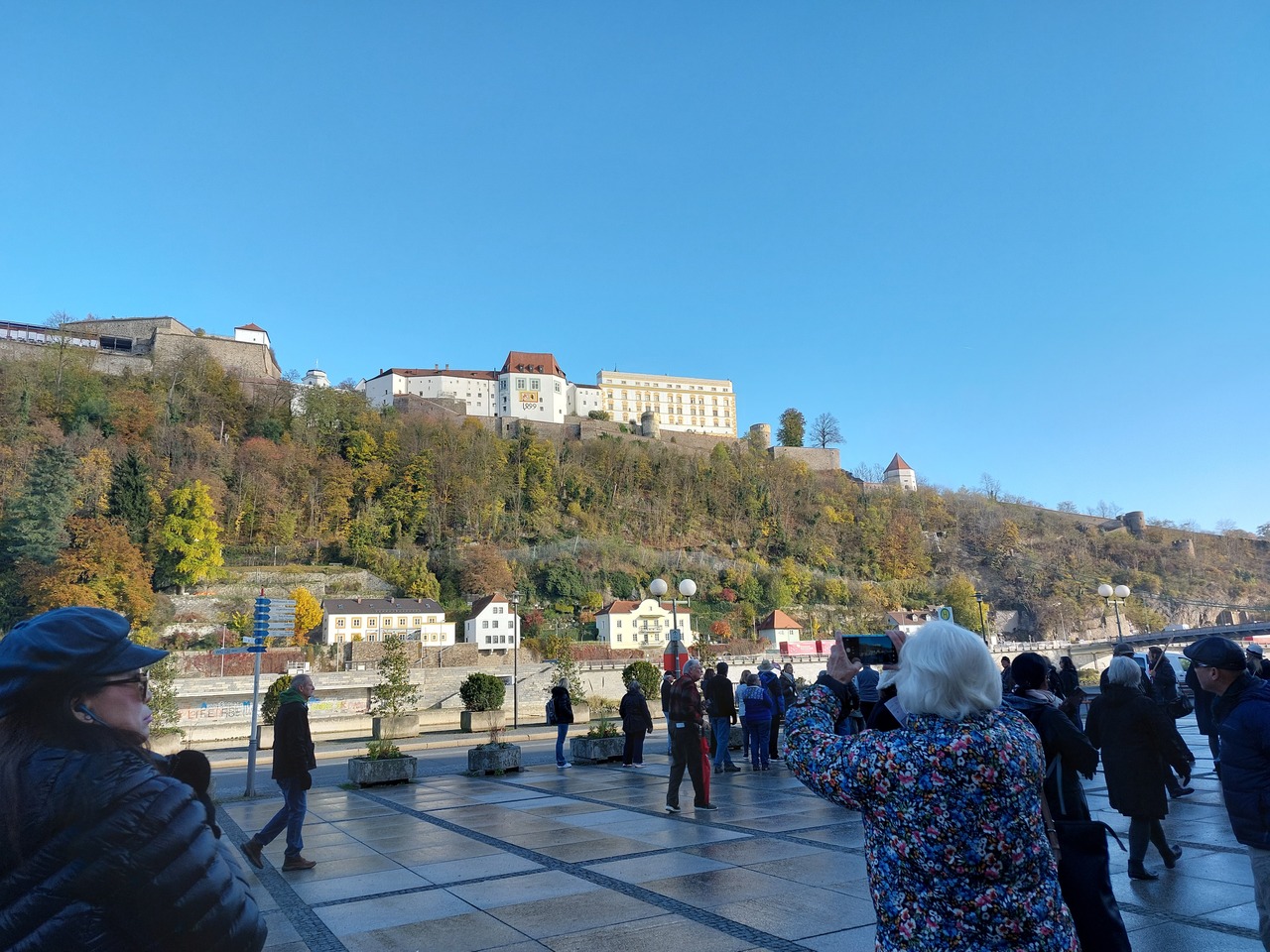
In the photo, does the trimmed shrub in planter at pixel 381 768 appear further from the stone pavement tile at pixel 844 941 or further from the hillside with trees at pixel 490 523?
the hillside with trees at pixel 490 523

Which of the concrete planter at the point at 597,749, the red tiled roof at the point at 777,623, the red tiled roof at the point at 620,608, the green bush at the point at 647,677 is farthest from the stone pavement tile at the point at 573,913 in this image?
the red tiled roof at the point at 777,623

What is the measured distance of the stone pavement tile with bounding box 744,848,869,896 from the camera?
19.6 feet

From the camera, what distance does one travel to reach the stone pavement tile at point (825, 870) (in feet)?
19.6

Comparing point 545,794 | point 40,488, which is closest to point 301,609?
point 40,488

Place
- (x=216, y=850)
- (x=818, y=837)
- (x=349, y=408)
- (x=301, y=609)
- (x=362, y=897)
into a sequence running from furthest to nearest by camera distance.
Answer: (x=349, y=408), (x=301, y=609), (x=818, y=837), (x=362, y=897), (x=216, y=850)

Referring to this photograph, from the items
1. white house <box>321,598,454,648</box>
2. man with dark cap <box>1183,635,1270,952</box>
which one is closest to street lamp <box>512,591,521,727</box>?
white house <box>321,598,454,648</box>

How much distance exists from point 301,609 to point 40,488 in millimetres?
16686

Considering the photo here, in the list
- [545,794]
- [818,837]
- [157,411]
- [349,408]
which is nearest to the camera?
[818,837]

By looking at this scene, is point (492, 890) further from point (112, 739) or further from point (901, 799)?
point (112, 739)

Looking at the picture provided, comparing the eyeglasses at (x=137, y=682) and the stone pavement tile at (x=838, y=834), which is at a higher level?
the eyeglasses at (x=137, y=682)

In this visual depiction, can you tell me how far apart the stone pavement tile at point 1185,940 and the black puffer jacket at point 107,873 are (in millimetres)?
5063

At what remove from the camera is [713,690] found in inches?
486

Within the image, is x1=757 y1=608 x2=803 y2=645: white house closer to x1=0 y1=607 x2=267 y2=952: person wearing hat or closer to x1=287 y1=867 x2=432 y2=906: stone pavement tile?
x1=287 y1=867 x2=432 y2=906: stone pavement tile

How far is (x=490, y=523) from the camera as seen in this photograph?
73.2m
